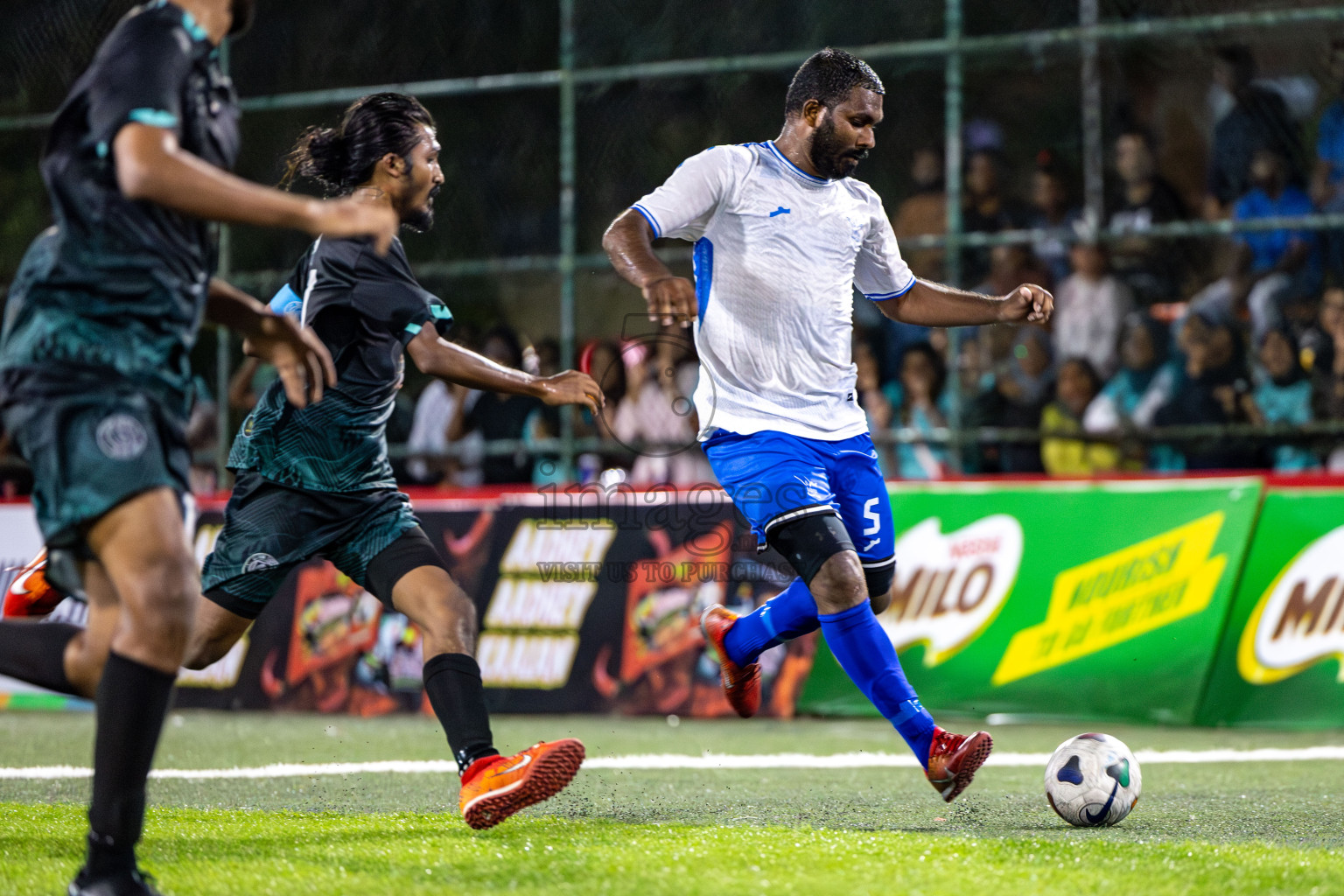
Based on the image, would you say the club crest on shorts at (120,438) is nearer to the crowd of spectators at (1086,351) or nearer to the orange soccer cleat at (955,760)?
the orange soccer cleat at (955,760)

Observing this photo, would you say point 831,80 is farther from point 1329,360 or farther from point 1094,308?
point 1094,308

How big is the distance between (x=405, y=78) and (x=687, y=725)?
612cm

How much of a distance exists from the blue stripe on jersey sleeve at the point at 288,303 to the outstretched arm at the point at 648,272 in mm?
1007

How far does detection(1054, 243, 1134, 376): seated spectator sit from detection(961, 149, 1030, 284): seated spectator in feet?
1.75

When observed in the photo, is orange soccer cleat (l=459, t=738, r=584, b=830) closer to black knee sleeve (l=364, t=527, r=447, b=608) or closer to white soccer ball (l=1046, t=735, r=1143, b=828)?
black knee sleeve (l=364, t=527, r=447, b=608)

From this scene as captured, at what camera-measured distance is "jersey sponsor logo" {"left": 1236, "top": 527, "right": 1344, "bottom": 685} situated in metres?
8.87

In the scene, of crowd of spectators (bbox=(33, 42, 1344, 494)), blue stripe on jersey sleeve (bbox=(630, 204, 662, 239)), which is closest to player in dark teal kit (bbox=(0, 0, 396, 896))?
blue stripe on jersey sleeve (bbox=(630, 204, 662, 239))

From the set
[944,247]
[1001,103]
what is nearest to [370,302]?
[944,247]

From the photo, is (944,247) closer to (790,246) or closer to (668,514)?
(668,514)

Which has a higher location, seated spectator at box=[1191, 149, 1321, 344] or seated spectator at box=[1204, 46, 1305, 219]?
seated spectator at box=[1204, 46, 1305, 219]

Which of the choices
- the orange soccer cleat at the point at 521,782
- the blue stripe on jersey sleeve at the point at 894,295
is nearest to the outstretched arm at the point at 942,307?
the blue stripe on jersey sleeve at the point at 894,295

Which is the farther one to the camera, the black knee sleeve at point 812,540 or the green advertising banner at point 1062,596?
the green advertising banner at point 1062,596

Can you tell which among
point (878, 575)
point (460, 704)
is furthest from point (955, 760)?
point (460, 704)

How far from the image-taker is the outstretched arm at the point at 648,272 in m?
4.70
